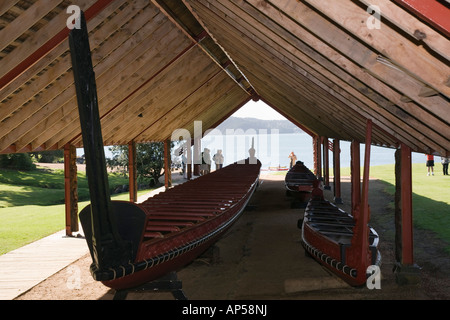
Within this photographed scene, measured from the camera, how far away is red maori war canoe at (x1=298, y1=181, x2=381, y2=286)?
198 inches

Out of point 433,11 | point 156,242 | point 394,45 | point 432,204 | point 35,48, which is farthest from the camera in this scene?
point 432,204

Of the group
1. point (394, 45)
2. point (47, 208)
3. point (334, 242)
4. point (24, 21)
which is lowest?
point (47, 208)

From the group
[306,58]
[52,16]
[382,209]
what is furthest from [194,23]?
[382,209]

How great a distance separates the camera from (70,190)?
33.6ft

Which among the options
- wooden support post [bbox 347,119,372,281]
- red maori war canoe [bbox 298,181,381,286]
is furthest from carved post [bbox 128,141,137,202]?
wooden support post [bbox 347,119,372,281]

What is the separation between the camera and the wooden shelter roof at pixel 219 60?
3164 mm

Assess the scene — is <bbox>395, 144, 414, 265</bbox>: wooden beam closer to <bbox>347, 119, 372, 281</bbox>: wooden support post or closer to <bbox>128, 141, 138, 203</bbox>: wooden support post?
<bbox>347, 119, 372, 281</bbox>: wooden support post

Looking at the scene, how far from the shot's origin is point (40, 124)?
8.50 meters

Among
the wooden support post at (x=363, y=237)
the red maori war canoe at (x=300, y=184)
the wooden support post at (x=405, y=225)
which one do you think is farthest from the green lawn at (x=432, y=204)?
the wooden support post at (x=363, y=237)

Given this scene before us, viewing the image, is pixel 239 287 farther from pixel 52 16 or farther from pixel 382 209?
pixel 382 209

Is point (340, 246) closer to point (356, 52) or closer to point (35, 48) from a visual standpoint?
point (356, 52)

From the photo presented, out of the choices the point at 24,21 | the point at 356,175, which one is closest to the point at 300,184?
the point at 356,175

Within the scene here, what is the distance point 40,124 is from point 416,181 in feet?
50.6

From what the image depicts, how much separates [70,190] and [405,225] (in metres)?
7.43
